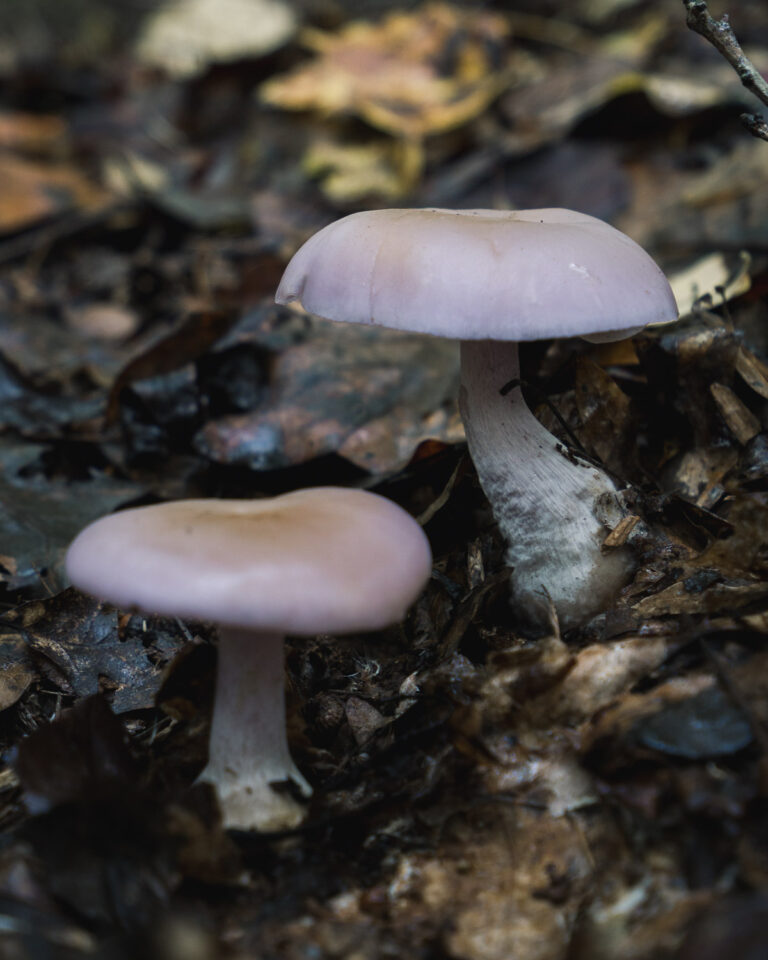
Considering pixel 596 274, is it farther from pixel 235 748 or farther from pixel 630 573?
pixel 235 748

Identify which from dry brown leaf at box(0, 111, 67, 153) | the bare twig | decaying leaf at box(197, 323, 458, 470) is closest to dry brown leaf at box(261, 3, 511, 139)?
dry brown leaf at box(0, 111, 67, 153)

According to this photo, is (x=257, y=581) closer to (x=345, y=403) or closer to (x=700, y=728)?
(x=700, y=728)

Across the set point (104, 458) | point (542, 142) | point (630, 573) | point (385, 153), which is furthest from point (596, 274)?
point (385, 153)

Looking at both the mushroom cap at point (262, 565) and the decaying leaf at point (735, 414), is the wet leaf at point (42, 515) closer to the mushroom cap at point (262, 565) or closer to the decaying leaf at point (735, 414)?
the mushroom cap at point (262, 565)

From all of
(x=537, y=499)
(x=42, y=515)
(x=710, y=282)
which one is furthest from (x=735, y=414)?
(x=42, y=515)

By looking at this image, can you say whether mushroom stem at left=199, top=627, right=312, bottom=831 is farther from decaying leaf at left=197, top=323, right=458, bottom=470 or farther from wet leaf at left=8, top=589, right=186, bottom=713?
decaying leaf at left=197, top=323, right=458, bottom=470

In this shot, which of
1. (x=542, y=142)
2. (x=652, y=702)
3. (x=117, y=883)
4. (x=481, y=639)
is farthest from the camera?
(x=542, y=142)

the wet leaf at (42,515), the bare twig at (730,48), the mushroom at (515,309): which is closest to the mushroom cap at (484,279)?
the mushroom at (515,309)
